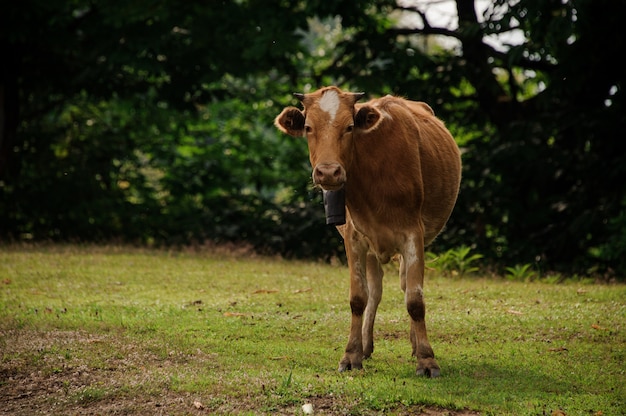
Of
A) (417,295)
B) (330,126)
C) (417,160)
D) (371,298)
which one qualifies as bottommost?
(371,298)

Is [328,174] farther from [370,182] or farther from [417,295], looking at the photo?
[417,295]

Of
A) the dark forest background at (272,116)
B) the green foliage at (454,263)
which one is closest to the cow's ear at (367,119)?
the dark forest background at (272,116)

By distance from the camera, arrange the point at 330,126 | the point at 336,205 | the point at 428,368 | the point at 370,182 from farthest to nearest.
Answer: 1. the point at 370,182
2. the point at 336,205
3. the point at 428,368
4. the point at 330,126

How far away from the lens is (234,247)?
1798 centimetres

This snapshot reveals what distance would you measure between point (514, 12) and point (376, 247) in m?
6.95

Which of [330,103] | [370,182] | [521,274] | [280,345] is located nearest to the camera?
[330,103]

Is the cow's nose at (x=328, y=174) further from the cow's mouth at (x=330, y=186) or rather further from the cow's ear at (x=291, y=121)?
the cow's ear at (x=291, y=121)

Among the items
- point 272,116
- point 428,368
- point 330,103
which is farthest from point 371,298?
point 272,116

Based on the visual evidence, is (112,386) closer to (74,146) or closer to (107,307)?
(107,307)

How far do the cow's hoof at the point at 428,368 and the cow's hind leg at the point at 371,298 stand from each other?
0.94 meters

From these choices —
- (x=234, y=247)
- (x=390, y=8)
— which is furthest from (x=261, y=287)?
(x=390, y=8)

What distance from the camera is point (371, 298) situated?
28.5 ft

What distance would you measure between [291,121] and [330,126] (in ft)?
1.76

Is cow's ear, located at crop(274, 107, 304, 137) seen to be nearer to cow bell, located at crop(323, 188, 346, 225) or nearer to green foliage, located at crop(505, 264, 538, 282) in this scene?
cow bell, located at crop(323, 188, 346, 225)
